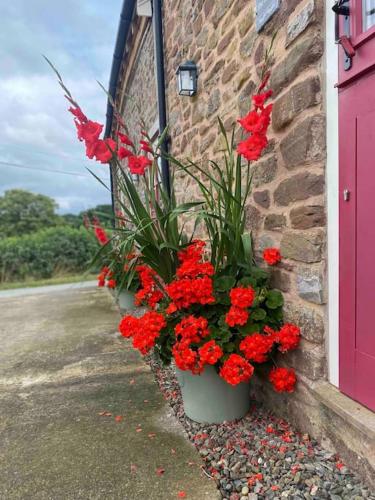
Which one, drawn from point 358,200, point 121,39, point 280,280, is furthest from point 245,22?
point 121,39

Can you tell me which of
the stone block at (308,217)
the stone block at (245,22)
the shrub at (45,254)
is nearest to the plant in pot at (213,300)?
the stone block at (308,217)

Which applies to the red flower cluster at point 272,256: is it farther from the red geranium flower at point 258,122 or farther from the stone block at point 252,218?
the red geranium flower at point 258,122

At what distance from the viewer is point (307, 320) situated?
167 centimetres

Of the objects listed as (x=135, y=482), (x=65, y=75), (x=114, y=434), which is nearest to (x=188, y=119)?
(x=65, y=75)

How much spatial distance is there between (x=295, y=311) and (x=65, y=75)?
172 cm

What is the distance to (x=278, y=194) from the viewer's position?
185cm

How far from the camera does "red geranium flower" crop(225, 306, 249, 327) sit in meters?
1.70

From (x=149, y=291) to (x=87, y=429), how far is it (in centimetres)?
82

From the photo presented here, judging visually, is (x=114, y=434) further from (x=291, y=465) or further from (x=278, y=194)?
(x=278, y=194)

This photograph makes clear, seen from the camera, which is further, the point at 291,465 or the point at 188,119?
the point at 188,119

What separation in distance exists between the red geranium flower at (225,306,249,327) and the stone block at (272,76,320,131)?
3.08 feet

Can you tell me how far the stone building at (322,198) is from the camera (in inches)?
53.3

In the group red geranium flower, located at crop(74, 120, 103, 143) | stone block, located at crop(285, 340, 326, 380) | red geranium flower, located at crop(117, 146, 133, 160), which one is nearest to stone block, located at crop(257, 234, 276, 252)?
stone block, located at crop(285, 340, 326, 380)

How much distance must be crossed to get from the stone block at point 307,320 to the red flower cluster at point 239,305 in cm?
23
